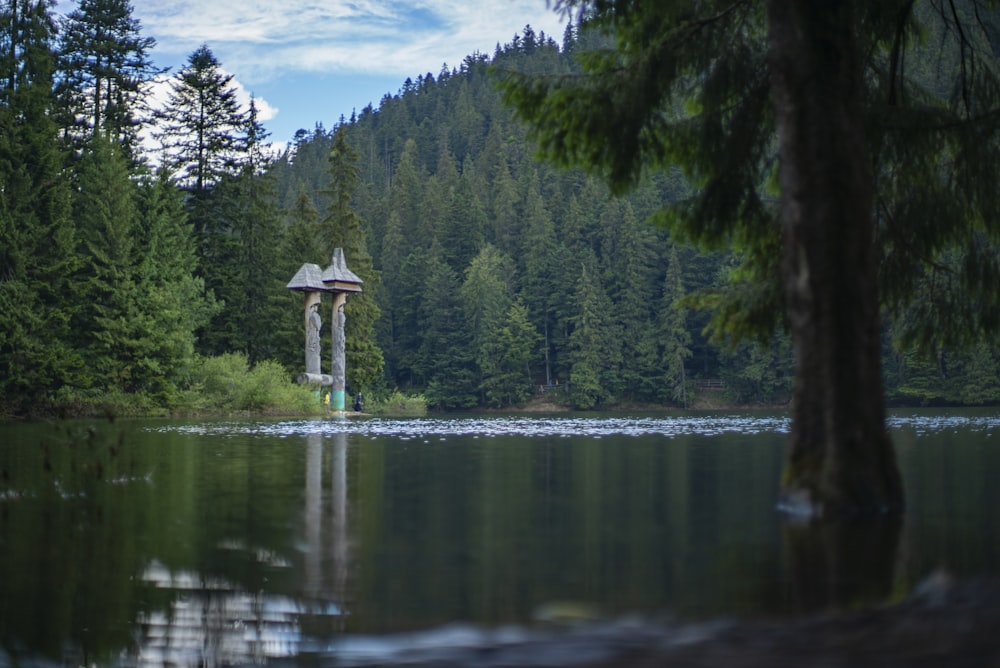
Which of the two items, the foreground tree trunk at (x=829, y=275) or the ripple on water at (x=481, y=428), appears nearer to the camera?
the foreground tree trunk at (x=829, y=275)

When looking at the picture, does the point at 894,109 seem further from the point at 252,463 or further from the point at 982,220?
the point at 252,463

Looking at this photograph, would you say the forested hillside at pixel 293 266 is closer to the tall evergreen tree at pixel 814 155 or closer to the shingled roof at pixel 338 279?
the tall evergreen tree at pixel 814 155

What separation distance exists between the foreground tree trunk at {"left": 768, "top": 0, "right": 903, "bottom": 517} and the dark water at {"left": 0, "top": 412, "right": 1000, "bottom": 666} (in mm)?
468

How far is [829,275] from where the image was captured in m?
7.23

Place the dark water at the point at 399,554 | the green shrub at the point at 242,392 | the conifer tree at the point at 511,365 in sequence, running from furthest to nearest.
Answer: the conifer tree at the point at 511,365 < the green shrub at the point at 242,392 < the dark water at the point at 399,554

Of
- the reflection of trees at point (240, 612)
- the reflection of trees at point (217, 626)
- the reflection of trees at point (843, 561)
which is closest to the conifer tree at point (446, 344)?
the reflection of trees at point (843, 561)

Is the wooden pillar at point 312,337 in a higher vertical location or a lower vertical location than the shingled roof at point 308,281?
lower

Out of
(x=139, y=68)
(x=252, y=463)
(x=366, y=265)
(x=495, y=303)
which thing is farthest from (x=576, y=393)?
(x=252, y=463)

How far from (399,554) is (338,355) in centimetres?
3663

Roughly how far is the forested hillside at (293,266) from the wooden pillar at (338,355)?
6.44 m

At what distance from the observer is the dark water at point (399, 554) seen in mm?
4305

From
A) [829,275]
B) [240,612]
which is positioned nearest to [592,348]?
[829,275]

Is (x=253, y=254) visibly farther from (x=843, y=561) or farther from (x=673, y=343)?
(x=843, y=561)

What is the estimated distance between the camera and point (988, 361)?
7425 cm
